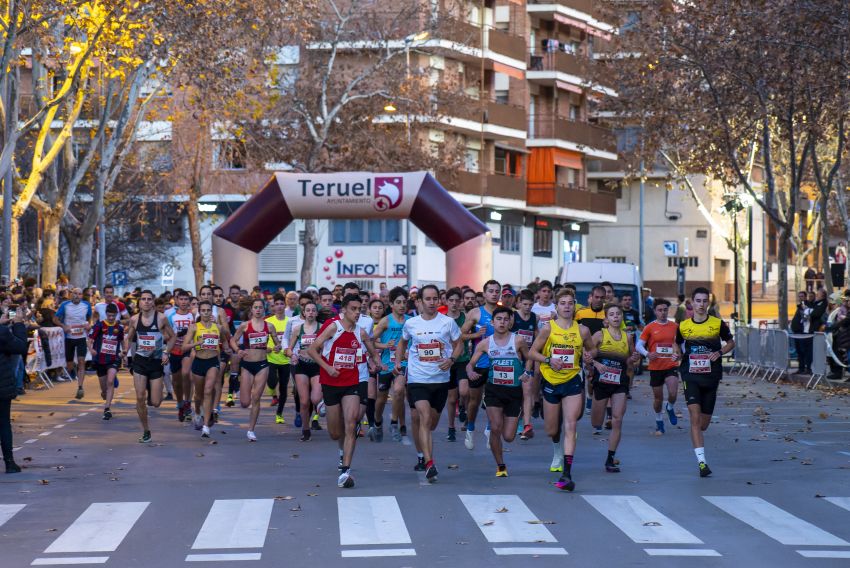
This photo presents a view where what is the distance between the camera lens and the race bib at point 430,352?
1523 cm

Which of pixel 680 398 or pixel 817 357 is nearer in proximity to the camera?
pixel 680 398

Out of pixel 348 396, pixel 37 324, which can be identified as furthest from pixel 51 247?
pixel 348 396

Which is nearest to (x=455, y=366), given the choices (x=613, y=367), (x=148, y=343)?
(x=613, y=367)

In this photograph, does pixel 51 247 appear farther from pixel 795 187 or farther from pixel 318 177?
pixel 795 187

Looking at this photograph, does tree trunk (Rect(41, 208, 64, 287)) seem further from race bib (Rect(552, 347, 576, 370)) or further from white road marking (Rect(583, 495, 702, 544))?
white road marking (Rect(583, 495, 702, 544))

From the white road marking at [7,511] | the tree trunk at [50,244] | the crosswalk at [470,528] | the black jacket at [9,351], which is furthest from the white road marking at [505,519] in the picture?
the tree trunk at [50,244]

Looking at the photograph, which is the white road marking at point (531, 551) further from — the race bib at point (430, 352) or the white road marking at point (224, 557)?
the race bib at point (430, 352)

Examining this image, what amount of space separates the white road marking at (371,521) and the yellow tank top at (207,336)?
20.6 feet

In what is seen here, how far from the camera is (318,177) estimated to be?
32.0 meters

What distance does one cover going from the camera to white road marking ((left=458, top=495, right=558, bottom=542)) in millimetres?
11438

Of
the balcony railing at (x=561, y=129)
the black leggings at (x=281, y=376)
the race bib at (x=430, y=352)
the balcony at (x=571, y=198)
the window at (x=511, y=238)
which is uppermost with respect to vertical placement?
the balcony railing at (x=561, y=129)

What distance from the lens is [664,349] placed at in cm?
2016

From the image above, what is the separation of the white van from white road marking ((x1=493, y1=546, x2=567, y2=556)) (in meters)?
24.8

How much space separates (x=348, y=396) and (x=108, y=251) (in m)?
49.8
